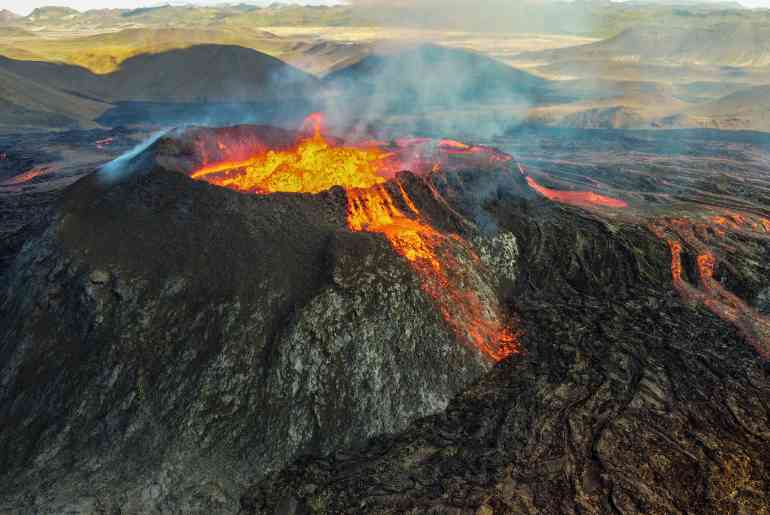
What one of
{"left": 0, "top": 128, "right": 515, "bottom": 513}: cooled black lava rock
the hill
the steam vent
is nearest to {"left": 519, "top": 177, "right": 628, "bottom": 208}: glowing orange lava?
the steam vent

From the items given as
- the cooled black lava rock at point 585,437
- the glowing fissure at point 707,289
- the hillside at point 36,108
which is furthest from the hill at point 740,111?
the hillside at point 36,108

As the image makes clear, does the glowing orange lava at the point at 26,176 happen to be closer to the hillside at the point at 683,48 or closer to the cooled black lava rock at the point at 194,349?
the cooled black lava rock at the point at 194,349

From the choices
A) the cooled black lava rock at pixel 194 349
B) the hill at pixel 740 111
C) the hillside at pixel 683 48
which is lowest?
the hill at pixel 740 111

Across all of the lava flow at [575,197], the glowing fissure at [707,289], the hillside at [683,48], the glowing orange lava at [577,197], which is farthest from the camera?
the hillside at [683,48]

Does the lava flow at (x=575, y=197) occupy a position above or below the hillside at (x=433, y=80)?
above

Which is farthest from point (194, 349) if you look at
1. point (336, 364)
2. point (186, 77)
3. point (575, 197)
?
point (186, 77)

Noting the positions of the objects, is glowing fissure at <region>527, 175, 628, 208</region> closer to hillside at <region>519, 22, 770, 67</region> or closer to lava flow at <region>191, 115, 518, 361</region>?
lava flow at <region>191, 115, 518, 361</region>

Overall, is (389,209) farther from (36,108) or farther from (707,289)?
(36,108)
